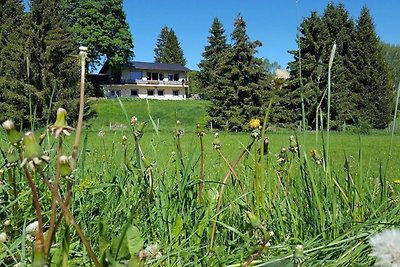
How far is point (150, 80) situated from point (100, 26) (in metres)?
12.6

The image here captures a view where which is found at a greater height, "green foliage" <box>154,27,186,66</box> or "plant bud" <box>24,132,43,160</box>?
"green foliage" <box>154,27,186,66</box>

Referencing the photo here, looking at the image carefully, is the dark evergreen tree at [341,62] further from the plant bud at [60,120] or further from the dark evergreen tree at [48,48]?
the plant bud at [60,120]

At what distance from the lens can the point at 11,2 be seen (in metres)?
31.2

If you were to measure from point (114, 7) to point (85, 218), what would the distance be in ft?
152

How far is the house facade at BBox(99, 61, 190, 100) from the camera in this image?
52.4 meters

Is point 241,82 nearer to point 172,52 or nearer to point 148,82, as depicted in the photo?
point 148,82

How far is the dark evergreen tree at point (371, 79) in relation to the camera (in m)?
32.0

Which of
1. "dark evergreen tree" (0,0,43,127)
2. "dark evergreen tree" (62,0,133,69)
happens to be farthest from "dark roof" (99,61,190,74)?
"dark evergreen tree" (0,0,43,127)

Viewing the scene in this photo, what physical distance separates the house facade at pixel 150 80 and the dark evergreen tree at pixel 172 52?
937 cm

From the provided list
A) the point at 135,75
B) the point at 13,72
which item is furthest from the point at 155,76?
the point at 13,72

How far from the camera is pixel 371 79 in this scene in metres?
32.1

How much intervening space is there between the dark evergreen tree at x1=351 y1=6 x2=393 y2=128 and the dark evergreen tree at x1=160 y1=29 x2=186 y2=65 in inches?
1490

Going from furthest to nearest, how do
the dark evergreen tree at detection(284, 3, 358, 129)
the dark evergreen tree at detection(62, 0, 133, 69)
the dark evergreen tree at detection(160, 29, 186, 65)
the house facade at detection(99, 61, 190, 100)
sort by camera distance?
the dark evergreen tree at detection(160, 29, 186, 65)
the house facade at detection(99, 61, 190, 100)
the dark evergreen tree at detection(62, 0, 133, 69)
the dark evergreen tree at detection(284, 3, 358, 129)

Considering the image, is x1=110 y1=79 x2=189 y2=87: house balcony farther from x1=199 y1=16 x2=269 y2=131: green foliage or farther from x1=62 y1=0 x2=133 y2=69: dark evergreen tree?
x1=199 y1=16 x2=269 y2=131: green foliage
